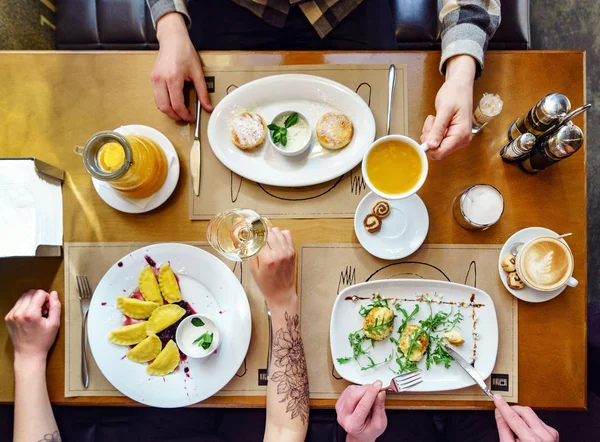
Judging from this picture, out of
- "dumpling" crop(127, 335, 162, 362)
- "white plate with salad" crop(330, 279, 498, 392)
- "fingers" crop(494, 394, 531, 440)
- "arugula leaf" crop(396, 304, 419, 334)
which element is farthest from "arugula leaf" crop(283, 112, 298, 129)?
"fingers" crop(494, 394, 531, 440)

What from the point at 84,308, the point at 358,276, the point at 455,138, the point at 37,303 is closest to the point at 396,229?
the point at 358,276

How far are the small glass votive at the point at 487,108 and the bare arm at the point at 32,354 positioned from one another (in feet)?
4.30

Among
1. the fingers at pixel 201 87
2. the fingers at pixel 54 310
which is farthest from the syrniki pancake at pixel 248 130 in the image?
the fingers at pixel 54 310

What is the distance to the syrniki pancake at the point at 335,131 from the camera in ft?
3.75

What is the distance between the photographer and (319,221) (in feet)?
3.84

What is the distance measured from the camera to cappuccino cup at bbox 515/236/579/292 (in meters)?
1.08

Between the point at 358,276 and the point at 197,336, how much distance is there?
49cm

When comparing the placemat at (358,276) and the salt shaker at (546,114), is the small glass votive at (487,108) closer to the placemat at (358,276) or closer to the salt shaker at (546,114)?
the salt shaker at (546,114)

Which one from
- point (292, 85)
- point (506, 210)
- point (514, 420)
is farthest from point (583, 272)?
point (292, 85)

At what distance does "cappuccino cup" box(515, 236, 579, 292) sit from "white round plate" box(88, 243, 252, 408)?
0.77 m

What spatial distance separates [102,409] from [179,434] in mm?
294

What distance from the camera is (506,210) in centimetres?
117

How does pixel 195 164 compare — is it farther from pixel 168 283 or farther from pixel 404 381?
pixel 404 381

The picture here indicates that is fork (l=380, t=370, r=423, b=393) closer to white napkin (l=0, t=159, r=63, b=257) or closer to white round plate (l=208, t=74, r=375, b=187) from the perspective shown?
white round plate (l=208, t=74, r=375, b=187)
